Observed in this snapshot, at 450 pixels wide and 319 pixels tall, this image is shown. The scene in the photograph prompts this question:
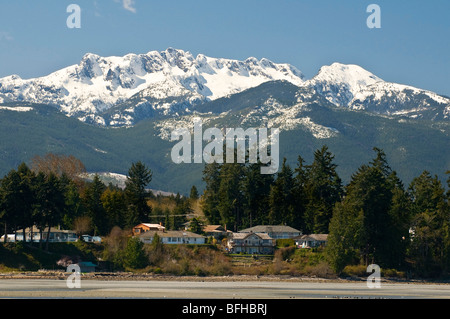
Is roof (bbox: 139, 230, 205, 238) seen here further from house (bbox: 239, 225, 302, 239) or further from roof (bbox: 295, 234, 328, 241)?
roof (bbox: 295, 234, 328, 241)

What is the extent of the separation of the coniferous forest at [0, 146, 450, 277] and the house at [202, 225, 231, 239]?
111 inches

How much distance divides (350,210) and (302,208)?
22694mm

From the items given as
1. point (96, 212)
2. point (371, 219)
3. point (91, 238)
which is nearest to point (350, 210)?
point (371, 219)

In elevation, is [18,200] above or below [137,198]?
below

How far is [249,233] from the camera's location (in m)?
146

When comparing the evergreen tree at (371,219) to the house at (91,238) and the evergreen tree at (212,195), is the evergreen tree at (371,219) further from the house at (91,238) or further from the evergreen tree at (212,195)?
the house at (91,238)

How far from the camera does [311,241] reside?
143m

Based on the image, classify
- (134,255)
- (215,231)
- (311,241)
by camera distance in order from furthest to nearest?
(215,231) < (311,241) < (134,255)

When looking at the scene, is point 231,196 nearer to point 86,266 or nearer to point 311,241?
point 311,241

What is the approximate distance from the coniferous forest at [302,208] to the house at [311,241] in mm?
3859

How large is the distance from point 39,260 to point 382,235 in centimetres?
5674
